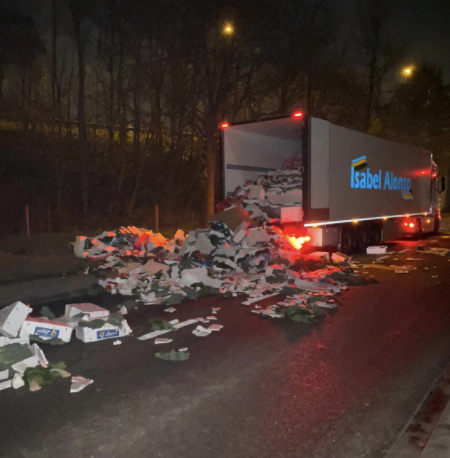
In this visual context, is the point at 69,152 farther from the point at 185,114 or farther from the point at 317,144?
the point at 317,144

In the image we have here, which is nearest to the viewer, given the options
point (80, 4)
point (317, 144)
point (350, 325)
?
point (350, 325)

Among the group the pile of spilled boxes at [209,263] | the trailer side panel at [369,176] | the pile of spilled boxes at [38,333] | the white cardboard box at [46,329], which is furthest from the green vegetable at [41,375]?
the trailer side panel at [369,176]

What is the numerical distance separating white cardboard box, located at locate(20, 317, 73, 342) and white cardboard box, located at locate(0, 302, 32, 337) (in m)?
0.07

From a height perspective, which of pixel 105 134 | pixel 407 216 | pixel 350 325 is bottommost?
pixel 350 325

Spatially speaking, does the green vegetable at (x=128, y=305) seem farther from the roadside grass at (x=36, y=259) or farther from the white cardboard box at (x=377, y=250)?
the white cardboard box at (x=377, y=250)

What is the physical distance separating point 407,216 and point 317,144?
28.6ft

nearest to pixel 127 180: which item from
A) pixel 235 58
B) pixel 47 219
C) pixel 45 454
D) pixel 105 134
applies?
pixel 105 134

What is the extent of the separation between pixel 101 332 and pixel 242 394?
232 cm

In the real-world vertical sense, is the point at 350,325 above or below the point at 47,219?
below

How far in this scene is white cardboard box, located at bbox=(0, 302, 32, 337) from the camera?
17.4ft

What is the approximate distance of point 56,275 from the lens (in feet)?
31.6

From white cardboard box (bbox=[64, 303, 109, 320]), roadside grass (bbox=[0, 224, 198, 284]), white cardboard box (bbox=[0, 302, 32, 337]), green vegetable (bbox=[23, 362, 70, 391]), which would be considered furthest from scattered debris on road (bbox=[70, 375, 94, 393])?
roadside grass (bbox=[0, 224, 198, 284])

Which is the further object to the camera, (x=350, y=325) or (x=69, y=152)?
(x=69, y=152)

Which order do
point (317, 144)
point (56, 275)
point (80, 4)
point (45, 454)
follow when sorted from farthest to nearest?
point (80, 4) < point (317, 144) < point (56, 275) < point (45, 454)
